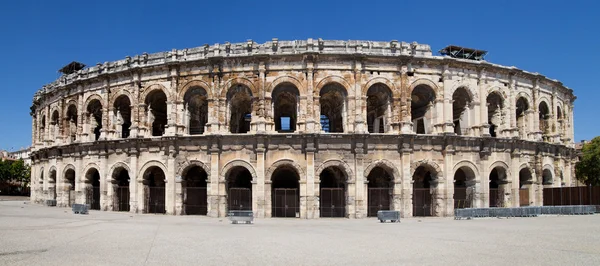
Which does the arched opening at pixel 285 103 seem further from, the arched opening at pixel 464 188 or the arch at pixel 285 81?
the arched opening at pixel 464 188

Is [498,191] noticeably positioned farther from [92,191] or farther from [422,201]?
[92,191]

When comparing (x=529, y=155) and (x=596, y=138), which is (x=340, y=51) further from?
(x=596, y=138)

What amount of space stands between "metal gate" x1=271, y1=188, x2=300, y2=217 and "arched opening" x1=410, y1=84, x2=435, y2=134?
299 inches

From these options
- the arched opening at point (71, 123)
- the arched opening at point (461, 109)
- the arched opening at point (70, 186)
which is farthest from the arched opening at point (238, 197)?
the arched opening at point (71, 123)

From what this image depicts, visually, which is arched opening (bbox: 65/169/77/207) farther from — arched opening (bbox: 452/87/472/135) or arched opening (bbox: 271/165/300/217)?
arched opening (bbox: 452/87/472/135)

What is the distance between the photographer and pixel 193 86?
76.2 feet

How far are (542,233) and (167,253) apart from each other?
1087cm

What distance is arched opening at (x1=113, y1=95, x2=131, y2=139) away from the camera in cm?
2569

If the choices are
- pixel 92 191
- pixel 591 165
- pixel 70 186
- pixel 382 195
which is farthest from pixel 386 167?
pixel 591 165

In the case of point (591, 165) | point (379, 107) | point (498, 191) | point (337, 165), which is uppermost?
point (379, 107)

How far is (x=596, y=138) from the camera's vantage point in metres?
35.0

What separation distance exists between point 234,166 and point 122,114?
9.04 meters

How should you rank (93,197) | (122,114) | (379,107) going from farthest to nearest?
(122,114) < (93,197) < (379,107)

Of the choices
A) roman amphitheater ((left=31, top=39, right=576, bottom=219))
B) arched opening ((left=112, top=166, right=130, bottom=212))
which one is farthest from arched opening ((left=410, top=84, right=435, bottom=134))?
arched opening ((left=112, top=166, right=130, bottom=212))
